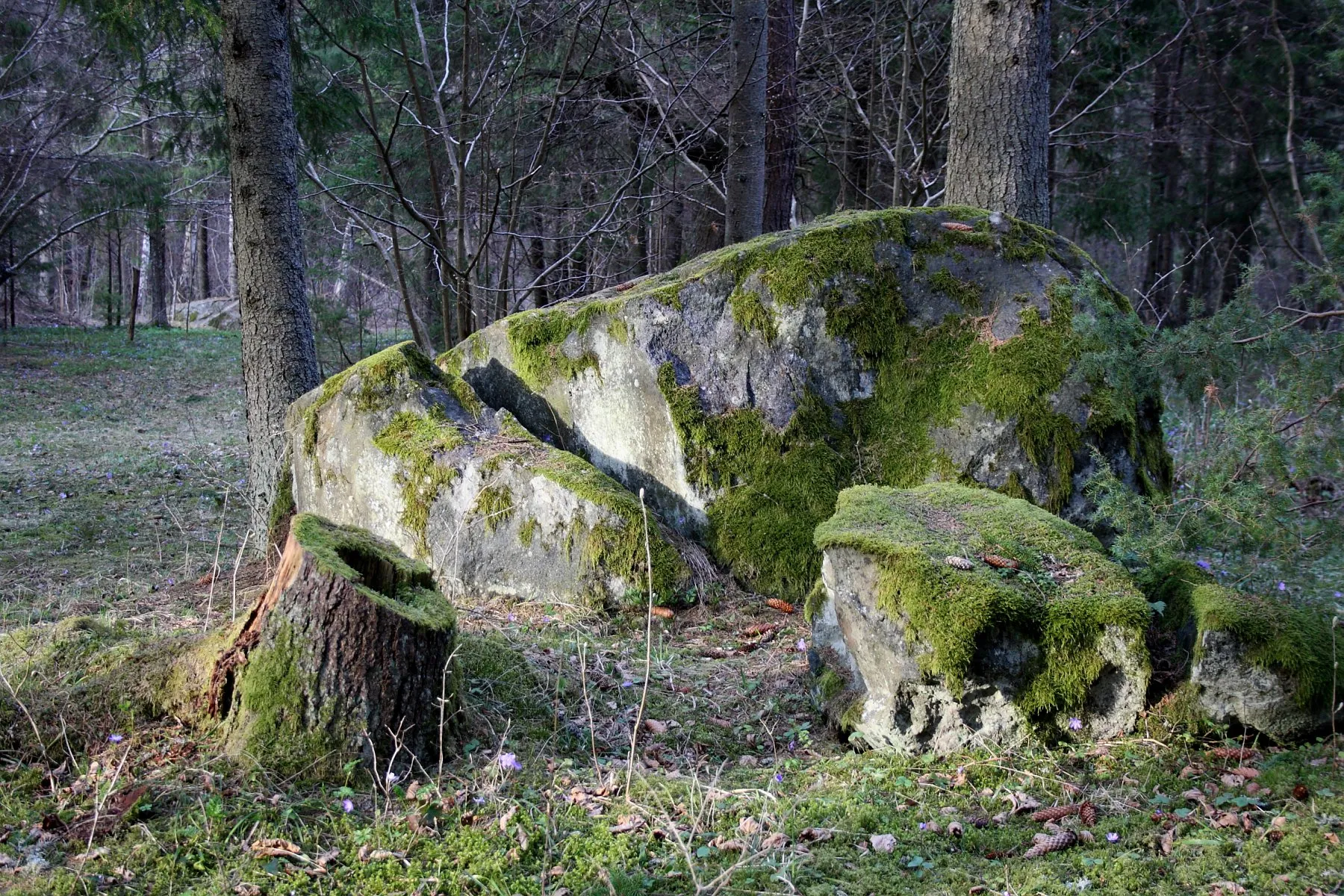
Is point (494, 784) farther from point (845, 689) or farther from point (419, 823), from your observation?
point (845, 689)

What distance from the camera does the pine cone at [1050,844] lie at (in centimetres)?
282

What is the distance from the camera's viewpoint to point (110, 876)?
256 centimetres

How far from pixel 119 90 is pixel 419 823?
19965 millimetres

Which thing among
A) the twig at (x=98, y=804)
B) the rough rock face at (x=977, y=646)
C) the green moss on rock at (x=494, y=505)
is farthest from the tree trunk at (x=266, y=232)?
the rough rock face at (x=977, y=646)

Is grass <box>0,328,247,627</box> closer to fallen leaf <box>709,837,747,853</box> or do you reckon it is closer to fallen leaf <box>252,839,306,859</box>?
fallen leaf <box>252,839,306,859</box>

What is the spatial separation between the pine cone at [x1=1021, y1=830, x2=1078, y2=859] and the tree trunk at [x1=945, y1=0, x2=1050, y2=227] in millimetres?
5245

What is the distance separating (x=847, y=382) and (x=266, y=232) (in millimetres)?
4282

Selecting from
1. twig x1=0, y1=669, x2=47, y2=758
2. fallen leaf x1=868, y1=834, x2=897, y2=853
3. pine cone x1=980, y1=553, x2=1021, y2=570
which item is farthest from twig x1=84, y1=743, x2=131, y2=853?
pine cone x1=980, y1=553, x2=1021, y2=570

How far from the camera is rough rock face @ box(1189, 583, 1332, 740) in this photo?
3.33 m

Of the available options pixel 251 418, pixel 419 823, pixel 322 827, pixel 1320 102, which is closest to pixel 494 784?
pixel 419 823

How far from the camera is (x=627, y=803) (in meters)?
3.05

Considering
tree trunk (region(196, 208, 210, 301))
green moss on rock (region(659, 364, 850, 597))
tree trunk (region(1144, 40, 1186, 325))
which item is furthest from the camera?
tree trunk (region(196, 208, 210, 301))

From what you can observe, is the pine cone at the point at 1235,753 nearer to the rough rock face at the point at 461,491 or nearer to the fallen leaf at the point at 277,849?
the rough rock face at the point at 461,491

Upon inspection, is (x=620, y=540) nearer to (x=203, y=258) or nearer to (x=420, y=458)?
(x=420, y=458)
